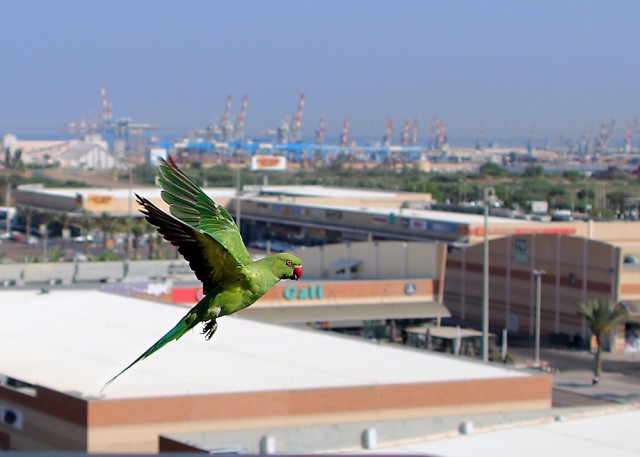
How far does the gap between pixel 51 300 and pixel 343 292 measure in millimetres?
10221

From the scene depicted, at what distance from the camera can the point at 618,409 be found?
14.9 meters

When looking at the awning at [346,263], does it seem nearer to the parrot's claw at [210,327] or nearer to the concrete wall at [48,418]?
the concrete wall at [48,418]

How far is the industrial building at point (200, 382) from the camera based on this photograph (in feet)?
44.4

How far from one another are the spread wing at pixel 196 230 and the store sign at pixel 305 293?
84.7 ft

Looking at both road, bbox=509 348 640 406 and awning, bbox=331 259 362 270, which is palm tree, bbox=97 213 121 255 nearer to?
awning, bbox=331 259 362 270

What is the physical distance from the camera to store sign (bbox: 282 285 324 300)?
93.8ft

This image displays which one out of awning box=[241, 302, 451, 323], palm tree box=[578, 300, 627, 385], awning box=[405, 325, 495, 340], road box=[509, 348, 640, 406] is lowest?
road box=[509, 348, 640, 406]

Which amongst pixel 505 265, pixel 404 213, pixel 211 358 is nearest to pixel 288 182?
pixel 404 213

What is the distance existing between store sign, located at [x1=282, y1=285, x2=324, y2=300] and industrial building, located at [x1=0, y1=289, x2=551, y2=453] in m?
8.65

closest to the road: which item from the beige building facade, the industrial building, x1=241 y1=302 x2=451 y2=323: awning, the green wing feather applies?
the beige building facade

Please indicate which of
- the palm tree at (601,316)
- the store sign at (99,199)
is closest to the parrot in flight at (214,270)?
the palm tree at (601,316)

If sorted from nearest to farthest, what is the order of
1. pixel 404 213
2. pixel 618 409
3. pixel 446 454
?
pixel 446 454 < pixel 618 409 < pixel 404 213

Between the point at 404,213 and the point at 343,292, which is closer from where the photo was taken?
the point at 343,292

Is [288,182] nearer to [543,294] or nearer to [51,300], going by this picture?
[543,294]
